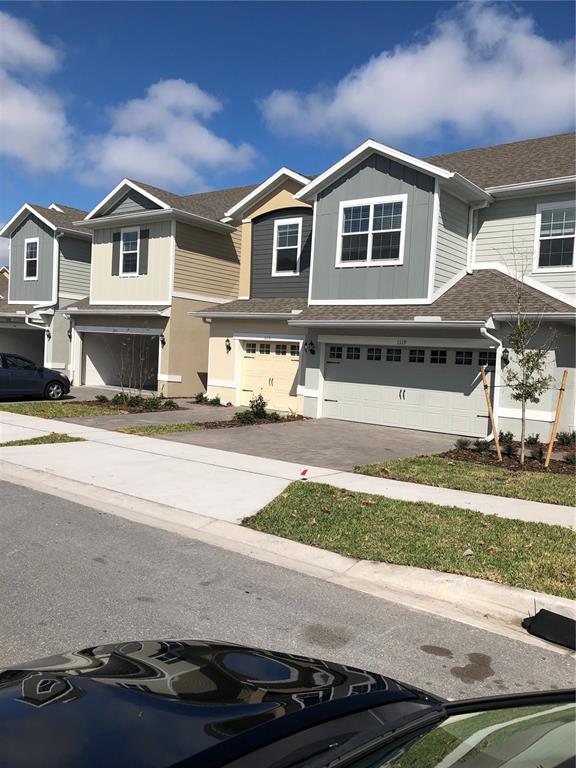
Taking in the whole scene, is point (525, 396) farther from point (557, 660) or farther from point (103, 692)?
point (103, 692)

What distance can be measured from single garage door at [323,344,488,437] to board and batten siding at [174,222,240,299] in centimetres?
701

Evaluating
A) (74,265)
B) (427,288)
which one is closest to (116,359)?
(74,265)

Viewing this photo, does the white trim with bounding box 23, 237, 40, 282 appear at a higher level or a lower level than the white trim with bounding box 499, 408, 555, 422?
higher

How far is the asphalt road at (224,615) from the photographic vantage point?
412 centimetres

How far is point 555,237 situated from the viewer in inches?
608

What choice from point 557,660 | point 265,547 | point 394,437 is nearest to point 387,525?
point 265,547

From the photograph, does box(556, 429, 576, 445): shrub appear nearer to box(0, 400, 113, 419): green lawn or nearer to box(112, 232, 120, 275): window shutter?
box(0, 400, 113, 419): green lawn

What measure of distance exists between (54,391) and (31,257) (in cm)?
1027

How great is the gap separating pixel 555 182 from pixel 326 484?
10.5m

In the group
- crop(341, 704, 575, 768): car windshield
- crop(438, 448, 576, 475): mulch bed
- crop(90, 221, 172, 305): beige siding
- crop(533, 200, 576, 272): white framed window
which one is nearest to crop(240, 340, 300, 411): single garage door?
crop(90, 221, 172, 305): beige siding

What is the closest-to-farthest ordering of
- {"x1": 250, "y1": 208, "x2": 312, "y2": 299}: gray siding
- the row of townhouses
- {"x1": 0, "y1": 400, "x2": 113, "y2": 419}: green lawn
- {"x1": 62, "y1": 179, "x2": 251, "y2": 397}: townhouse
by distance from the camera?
the row of townhouses < {"x1": 0, "y1": 400, "x2": 113, "y2": 419}: green lawn < {"x1": 250, "y1": 208, "x2": 312, "y2": 299}: gray siding < {"x1": 62, "y1": 179, "x2": 251, "y2": 397}: townhouse

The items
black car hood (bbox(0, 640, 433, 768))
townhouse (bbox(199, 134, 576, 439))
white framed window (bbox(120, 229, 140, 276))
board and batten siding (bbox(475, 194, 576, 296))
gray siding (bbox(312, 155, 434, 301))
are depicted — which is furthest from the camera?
white framed window (bbox(120, 229, 140, 276))

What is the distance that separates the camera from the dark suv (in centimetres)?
1884

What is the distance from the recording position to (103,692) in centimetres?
192
